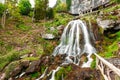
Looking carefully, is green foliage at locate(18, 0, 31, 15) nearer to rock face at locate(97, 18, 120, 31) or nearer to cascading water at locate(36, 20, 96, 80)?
cascading water at locate(36, 20, 96, 80)

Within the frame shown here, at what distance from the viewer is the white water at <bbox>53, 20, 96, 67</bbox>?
18.4 metres

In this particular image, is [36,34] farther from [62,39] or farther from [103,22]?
[103,22]

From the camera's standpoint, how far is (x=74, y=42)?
20.3 metres

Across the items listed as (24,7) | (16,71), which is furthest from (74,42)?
(24,7)

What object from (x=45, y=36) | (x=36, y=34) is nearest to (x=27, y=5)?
(x=36, y=34)

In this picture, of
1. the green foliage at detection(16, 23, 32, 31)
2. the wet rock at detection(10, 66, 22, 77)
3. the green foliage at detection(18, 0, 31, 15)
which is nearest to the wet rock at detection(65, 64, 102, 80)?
the wet rock at detection(10, 66, 22, 77)

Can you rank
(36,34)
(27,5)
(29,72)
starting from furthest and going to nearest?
(27,5) < (36,34) < (29,72)

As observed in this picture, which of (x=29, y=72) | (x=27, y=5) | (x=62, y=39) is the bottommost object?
(x=29, y=72)

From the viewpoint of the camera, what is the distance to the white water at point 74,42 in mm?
18377

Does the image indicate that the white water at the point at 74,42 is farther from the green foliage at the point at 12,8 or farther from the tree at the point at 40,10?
the tree at the point at 40,10

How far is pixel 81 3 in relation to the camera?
65938 mm

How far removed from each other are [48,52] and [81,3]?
161 feet

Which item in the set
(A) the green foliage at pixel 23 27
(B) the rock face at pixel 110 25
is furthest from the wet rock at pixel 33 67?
(A) the green foliage at pixel 23 27

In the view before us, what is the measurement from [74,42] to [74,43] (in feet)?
0.61
